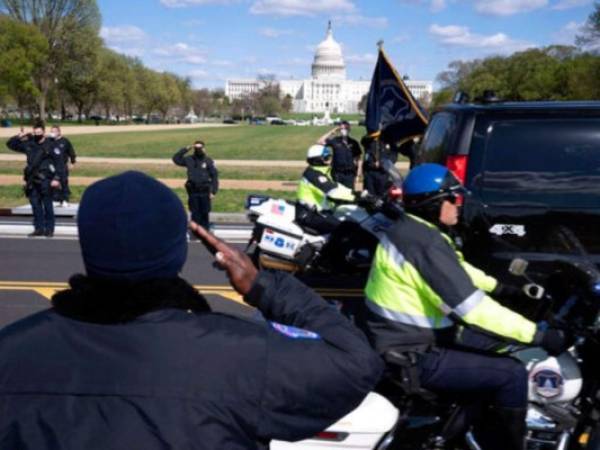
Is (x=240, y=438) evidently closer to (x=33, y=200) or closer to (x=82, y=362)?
(x=82, y=362)

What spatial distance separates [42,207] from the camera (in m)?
10.9

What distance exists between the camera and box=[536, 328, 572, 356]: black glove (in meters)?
2.96

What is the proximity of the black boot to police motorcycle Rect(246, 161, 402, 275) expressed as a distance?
3.74 m

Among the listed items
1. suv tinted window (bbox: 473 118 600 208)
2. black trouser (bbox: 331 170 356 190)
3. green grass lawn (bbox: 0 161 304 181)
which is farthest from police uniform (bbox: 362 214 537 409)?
green grass lawn (bbox: 0 161 304 181)

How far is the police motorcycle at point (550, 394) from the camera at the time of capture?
9.93 feet

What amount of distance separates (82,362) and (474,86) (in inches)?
3082

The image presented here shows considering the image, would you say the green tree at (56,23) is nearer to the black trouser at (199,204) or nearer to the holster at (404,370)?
the black trouser at (199,204)

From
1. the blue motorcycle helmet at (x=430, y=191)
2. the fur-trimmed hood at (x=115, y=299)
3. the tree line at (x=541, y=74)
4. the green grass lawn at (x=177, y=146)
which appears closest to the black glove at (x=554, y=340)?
the blue motorcycle helmet at (x=430, y=191)

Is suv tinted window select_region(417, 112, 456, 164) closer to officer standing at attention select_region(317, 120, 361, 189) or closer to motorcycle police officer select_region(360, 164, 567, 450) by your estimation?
motorcycle police officer select_region(360, 164, 567, 450)

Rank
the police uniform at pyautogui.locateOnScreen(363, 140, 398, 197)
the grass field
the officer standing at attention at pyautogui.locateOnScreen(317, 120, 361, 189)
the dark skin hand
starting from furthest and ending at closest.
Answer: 1. the grass field
2. the officer standing at attention at pyautogui.locateOnScreen(317, 120, 361, 189)
3. the police uniform at pyautogui.locateOnScreen(363, 140, 398, 197)
4. the dark skin hand

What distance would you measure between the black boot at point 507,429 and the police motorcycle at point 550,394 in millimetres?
84

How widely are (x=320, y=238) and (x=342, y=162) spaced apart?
234 inches

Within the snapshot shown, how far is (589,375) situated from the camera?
10.3 feet

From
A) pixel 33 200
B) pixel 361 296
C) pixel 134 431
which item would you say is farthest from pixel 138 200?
pixel 33 200
